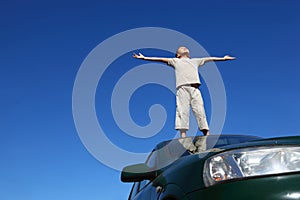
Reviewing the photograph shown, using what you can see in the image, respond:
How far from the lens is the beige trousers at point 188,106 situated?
235 inches

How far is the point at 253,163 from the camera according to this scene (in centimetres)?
185

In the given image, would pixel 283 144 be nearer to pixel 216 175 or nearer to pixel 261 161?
pixel 261 161

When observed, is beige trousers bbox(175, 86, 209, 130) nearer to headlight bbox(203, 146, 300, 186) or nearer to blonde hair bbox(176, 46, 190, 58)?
blonde hair bbox(176, 46, 190, 58)

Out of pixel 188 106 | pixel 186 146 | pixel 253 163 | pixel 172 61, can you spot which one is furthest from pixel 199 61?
pixel 253 163

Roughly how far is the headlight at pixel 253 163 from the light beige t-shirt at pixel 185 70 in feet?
14.0

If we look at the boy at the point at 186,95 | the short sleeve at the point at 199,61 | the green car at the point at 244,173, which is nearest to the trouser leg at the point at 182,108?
the boy at the point at 186,95

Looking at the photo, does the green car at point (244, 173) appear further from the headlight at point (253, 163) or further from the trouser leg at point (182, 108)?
the trouser leg at point (182, 108)

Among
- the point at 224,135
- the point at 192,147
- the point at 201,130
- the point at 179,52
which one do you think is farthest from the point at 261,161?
the point at 179,52

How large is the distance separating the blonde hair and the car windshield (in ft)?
9.70

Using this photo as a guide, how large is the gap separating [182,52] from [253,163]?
470 centimetres

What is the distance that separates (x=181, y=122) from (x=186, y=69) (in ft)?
2.94

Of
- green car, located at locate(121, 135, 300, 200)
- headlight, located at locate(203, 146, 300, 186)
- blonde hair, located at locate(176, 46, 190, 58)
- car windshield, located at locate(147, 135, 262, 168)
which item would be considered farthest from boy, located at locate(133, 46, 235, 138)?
headlight, located at locate(203, 146, 300, 186)

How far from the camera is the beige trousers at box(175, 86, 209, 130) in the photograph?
19.6ft

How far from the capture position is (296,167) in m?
1.80
